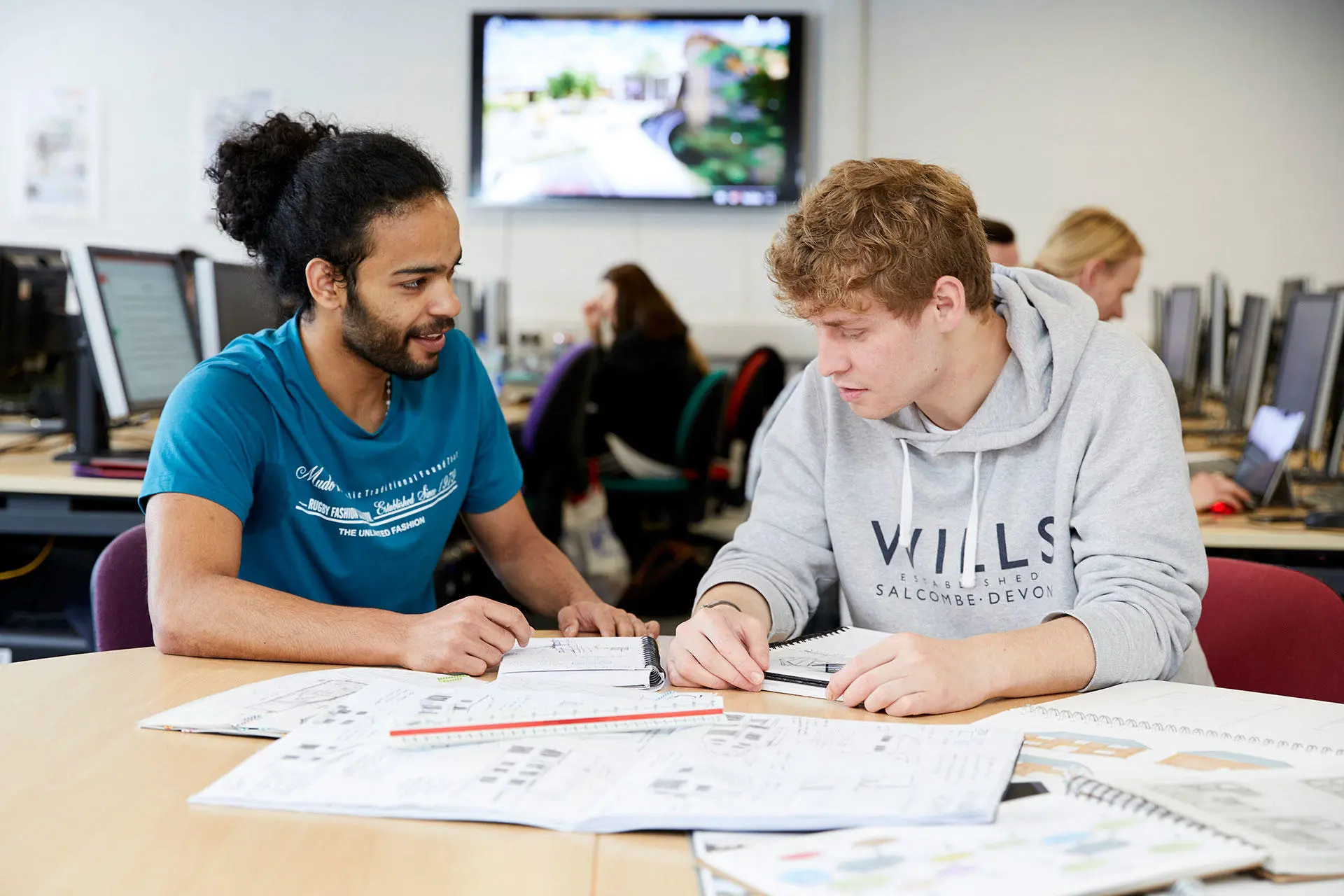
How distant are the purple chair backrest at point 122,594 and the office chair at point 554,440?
1967 millimetres

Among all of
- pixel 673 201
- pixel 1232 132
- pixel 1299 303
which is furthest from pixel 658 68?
pixel 1299 303

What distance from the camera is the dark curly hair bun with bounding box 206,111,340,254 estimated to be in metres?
1.51

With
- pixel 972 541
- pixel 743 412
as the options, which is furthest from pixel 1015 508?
pixel 743 412

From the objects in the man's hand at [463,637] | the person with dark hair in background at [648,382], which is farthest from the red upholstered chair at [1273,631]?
the person with dark hair in background at [648,382]

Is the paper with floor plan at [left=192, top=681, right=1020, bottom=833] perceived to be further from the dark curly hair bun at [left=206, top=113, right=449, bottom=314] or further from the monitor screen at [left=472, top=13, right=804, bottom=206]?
the monitor screen at [left=472, top=13, right=804, bottom=206]

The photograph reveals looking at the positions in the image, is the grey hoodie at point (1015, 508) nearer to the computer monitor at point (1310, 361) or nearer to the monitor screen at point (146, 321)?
the computer monitor at point (1310, 361)

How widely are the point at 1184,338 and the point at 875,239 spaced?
3.46m

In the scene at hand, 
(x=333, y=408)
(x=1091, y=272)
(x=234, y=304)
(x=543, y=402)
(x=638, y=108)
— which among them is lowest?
(x=543, y=402)

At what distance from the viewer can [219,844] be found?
77cm

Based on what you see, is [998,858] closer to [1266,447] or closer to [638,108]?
[1266,447]

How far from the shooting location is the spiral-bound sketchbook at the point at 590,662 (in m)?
1.13

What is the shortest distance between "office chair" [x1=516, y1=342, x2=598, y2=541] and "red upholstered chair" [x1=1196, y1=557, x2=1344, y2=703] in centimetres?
224

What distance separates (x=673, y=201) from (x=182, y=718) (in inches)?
186

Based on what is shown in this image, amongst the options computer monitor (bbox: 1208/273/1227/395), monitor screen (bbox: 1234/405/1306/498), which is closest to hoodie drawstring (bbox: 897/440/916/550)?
monitor screen (bbox: 1234/405/1306/498)
